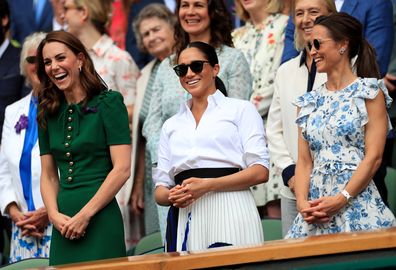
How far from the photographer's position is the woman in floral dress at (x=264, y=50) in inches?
308

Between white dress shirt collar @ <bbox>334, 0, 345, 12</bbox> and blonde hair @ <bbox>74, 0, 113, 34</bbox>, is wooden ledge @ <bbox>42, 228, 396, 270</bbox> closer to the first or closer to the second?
white dress shirt collar @ <bbox>334, 0, 345, 12</bbox>

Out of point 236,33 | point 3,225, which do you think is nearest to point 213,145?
point 236,33

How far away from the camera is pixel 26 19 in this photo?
10.6 m

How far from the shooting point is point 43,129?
662 cm

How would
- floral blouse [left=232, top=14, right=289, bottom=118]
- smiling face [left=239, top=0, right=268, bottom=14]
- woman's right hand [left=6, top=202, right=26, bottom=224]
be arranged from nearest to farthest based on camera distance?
woman's right hand [left=6, top=202, right=26, bottom=224] → floral blouse [left=232, top=14, right=289, bottom=118] → smiling face [left=239, top=0, right=268, bottom=14]

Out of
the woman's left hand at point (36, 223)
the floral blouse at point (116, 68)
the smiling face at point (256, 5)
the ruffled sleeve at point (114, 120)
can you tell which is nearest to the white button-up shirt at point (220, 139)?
the ruffled sleeve at point (114, 120)

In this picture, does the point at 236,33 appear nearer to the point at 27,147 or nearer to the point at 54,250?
the point at 27,147

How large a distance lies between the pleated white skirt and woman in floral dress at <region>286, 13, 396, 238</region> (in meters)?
0.25

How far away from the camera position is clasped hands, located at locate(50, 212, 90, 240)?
622cm

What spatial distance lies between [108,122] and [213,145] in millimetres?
613

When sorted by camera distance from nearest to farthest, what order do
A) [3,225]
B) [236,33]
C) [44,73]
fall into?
[44,73], [236,33], [3,225]

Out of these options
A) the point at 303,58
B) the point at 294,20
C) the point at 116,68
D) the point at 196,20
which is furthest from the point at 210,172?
the point at 116,68

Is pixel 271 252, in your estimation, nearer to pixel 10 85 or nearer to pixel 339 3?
pixel 339 3

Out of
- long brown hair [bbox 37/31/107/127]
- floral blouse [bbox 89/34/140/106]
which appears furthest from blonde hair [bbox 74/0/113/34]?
long brown hair [bbox 37/31/107/127]
